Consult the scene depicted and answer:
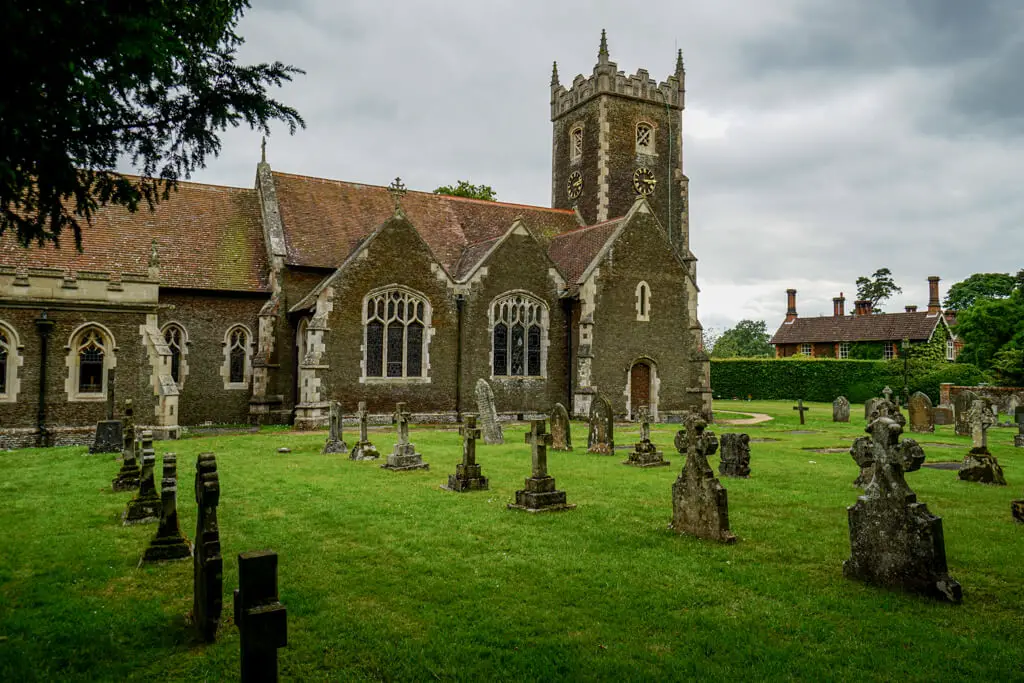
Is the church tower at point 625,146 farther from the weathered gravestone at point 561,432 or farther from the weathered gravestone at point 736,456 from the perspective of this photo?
the weathered gravestone at point 736,456

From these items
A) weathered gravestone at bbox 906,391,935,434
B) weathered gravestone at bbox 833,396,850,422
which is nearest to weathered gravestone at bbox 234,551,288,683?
weathered gravestone at bbox 906,391,935,434

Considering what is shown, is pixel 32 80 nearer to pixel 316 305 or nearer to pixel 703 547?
pixel 703 547

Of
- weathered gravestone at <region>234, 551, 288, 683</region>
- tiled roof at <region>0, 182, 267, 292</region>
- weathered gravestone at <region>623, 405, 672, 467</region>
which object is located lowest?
weathered gravestone at <region>623, 405, 672, 467</region>

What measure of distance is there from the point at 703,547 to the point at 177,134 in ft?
22.6

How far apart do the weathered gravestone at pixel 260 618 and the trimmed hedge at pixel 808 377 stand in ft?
142

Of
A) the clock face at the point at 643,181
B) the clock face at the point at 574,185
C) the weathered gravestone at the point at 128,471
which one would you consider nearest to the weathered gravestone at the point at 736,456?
the weathered gravestone at the point at 128,471

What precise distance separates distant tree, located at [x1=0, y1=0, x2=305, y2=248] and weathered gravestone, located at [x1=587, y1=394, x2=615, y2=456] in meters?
11.1

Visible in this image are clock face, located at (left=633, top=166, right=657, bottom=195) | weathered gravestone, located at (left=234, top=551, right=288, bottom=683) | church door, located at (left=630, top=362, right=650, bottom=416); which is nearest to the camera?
weathered gravestone, located at (left=234, top=551, right=288, bottom=683)

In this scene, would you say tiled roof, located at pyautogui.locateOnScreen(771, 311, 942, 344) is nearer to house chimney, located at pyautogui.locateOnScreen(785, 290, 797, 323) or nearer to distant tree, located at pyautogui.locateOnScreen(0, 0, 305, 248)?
house chimney, located at pyautogui.locateOnScreen(785, 290, 797, 323)

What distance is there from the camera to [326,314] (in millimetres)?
21703

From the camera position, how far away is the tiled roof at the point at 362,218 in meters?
24.6

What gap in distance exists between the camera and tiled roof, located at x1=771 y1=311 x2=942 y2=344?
2115 inches

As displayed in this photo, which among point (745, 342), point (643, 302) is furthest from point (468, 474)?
point (745, 342)

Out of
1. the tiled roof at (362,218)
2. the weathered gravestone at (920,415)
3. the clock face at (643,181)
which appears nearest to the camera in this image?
the weathered gravestone at (920,415)
